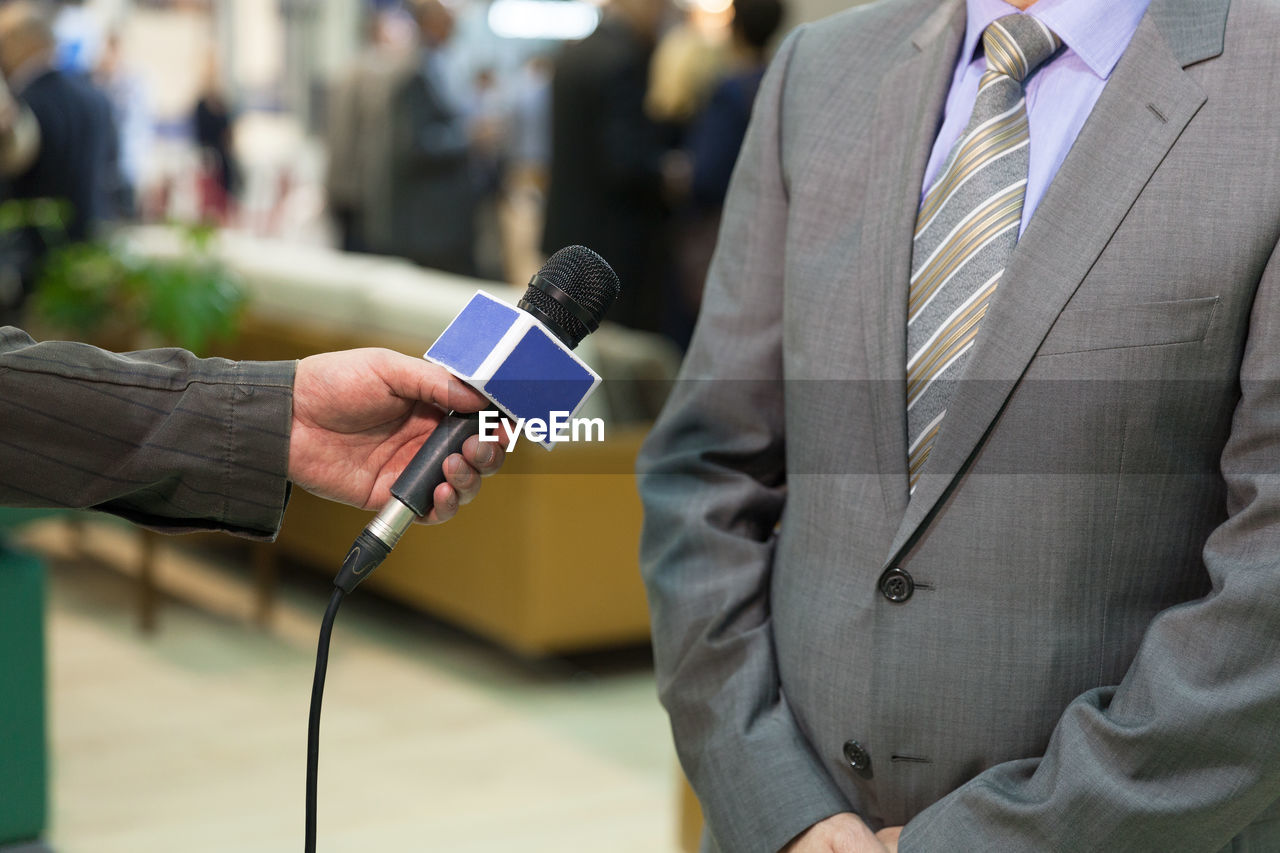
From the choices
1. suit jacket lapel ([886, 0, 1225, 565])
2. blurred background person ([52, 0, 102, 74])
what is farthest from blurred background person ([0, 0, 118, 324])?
suit jacket lapel ([886, 0, 1225, 565])

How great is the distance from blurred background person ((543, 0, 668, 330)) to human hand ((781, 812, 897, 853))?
161 inches

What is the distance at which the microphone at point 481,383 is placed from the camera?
102 cm

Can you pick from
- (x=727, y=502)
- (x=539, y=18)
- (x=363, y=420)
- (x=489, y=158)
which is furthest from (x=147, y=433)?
(x=539, y=18)

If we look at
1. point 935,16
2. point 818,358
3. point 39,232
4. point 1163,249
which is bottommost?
point 39,232

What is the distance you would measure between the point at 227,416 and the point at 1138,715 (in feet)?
2.58

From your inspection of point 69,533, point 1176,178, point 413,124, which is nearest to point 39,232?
point 69,533

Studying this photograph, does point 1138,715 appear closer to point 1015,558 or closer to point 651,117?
point 1015,558

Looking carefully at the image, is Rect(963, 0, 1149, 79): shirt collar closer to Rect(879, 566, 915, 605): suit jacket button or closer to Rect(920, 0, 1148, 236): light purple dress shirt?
Rect(920, 0, 1148, 236): light purple dress shirt

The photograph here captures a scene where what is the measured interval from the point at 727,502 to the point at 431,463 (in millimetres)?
444

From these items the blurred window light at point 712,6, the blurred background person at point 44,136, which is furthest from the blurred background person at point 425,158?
the blurred window light at point 712,6

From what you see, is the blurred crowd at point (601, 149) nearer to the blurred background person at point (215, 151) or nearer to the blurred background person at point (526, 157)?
the blurred background person at point (526, 157)

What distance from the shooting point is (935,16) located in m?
1.41

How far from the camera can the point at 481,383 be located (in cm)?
102

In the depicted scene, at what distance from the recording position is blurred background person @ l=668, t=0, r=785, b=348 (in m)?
4.50
